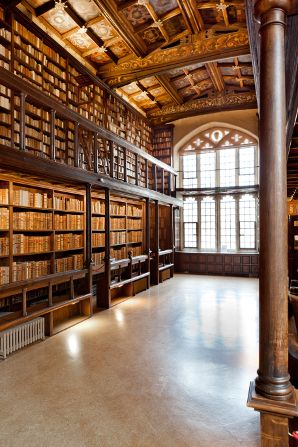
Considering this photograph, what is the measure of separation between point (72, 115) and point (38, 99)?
0.83 m

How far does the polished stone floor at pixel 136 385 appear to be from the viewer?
7.60 feet

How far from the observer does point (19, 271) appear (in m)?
4.66

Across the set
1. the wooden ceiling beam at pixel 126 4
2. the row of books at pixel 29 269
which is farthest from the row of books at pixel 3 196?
the wooden ceiling beam at pixel 126 4

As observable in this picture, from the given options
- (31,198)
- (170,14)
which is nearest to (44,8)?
(170,14)

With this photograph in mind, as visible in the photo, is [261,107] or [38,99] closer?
[261,107]

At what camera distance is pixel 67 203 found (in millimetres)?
6066

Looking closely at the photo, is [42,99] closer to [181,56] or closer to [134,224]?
[181,56]

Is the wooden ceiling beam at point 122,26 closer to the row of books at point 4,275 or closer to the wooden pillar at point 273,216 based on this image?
the row of books at point 4,275

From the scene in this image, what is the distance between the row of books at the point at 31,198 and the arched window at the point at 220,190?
6741mm

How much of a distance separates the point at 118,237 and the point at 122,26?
15.8 ft

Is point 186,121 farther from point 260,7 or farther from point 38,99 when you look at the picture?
point 260,7

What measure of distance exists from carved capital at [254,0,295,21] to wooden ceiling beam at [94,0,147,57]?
5355 millimetres

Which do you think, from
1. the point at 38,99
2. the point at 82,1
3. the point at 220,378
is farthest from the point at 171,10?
the point at 220,378

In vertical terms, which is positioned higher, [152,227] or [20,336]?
[152,227]
